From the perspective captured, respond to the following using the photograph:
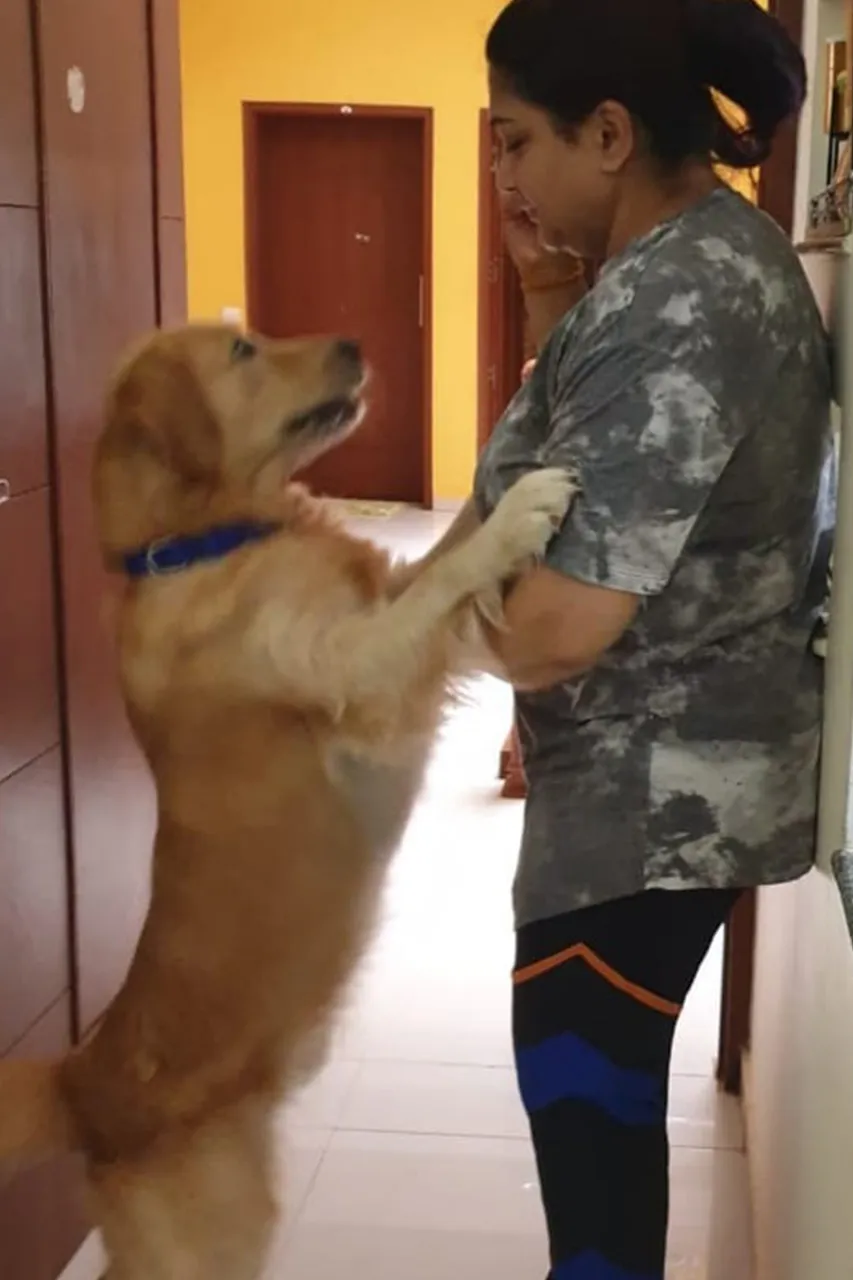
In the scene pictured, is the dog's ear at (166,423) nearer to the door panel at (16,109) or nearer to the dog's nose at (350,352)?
the dog's nose at (350,352)

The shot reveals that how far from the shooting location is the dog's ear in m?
1.51

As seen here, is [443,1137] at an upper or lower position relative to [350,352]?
lower

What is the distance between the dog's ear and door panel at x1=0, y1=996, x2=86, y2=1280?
2.64 feet

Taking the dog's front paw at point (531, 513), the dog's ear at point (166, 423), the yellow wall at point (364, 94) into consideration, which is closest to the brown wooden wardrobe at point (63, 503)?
the dog's ear at point (166, 423)

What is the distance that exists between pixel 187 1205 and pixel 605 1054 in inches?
17.0

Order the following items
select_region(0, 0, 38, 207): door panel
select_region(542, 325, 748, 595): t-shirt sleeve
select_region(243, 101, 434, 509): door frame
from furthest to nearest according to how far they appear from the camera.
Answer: select_region(243, 101, 434, 509): door frame, select_region(0, 0, 38, 207): door panel, select_region(542, 325, 748, 595): t-shirt sleeve

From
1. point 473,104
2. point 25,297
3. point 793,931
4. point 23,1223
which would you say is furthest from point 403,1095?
point 473,104

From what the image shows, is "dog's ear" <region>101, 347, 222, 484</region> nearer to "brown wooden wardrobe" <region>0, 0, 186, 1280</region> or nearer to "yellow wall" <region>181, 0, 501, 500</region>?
"brown wooden wardrobe" <region>0, 0, 186, 1280</region>

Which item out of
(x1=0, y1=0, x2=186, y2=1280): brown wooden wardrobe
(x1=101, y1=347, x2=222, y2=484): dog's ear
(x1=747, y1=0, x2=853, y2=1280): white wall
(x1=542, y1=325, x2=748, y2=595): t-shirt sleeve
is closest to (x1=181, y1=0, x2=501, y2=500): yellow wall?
(x1=0, y1=0, x2=186, y2=1280): brown wooden wardrobe

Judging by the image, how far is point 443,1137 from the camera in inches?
96.8

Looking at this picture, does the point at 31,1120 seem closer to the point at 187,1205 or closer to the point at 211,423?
the point at 187,1205

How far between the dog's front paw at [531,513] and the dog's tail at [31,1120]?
653mm

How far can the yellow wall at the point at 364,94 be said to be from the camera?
25.5 feet

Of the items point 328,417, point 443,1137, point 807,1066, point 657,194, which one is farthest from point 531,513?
point 443,1137
